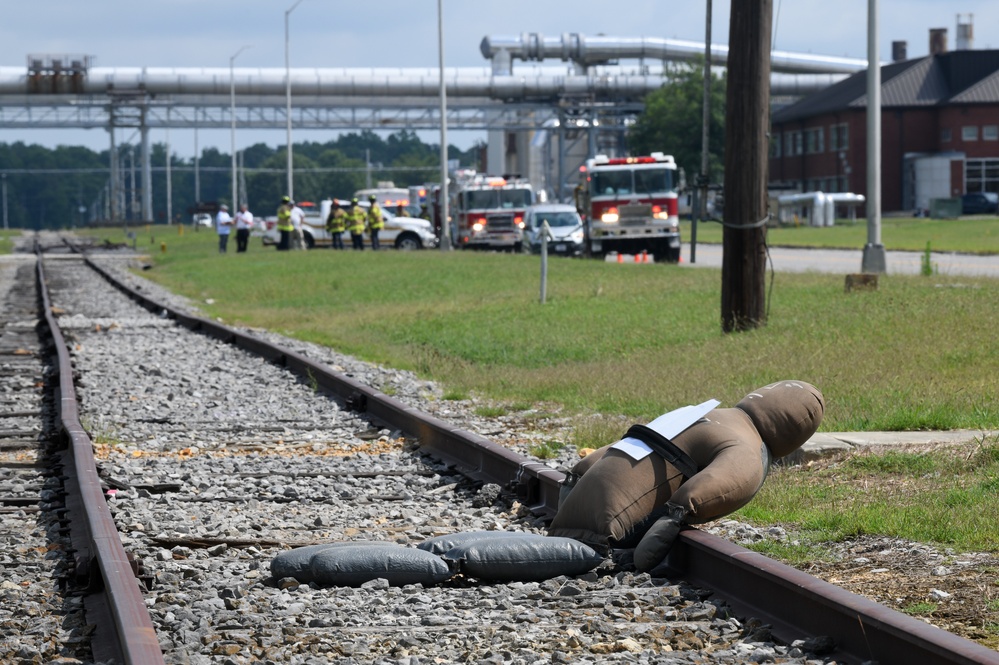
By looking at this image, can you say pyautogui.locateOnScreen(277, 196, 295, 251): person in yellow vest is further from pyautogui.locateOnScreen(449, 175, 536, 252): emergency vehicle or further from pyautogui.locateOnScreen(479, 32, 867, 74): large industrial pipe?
pyautogui.locateOnScreen(479, 32, 867, 74): large industrial pipe

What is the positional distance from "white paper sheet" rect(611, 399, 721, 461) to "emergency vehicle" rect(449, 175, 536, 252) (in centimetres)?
4405

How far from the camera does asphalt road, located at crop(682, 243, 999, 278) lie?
2744 centimetres

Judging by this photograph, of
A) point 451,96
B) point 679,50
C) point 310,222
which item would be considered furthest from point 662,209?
point 679,50

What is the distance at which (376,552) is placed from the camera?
18.9 ft

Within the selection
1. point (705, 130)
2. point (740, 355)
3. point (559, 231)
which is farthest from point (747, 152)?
point (559, 231)

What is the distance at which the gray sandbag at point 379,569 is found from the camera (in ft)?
18.7

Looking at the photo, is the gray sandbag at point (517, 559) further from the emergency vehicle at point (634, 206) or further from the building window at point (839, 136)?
the building window at point (839, 136)

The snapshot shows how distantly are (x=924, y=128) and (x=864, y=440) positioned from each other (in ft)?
266

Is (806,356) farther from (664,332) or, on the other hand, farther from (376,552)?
(376,552)

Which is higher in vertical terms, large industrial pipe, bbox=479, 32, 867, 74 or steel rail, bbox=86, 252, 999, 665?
large industrial pipe, bbox=479, 32, 867, 74

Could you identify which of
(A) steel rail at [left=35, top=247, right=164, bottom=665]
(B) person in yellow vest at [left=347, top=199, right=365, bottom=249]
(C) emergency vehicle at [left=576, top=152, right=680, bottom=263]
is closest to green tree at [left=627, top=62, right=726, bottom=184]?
(B) person in yellow vest at [left=347, top=199, right=365, bottom=249]

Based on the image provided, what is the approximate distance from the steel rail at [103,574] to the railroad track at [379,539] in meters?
0.12

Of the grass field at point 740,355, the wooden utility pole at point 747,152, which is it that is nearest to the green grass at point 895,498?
the grass field at point 740,355

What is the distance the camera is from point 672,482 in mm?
6273
